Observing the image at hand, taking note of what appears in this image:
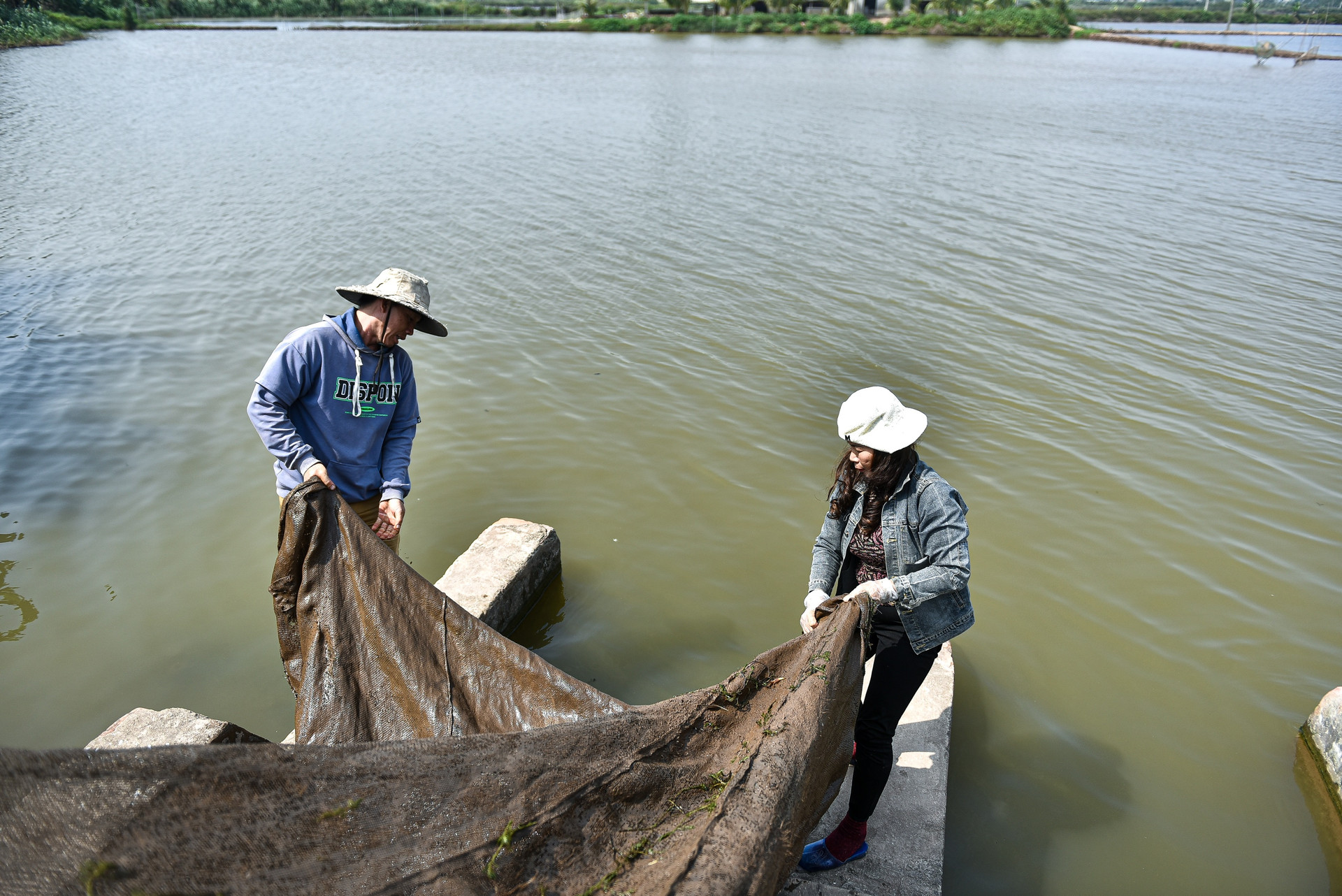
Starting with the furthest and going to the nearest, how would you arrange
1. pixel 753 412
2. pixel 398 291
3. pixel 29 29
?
pixel 29 29, pixel 753 412, pixel 398 291

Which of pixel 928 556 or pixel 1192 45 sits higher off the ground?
pixel 1192 45

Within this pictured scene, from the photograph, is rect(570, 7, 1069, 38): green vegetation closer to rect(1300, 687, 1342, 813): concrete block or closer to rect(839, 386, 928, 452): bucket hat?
rect(1300, 687, 1342, 813): concrete block

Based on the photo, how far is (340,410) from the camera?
3.87 metres

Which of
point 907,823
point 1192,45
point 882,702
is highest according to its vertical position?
point 1192,45

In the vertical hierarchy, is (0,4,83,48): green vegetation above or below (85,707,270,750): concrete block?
above

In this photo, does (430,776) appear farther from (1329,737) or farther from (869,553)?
(1329,737)

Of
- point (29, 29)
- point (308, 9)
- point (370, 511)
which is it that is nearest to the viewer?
point (370, 511)

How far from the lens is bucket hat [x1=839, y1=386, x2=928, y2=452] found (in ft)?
9.72

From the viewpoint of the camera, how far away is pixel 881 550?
326 centimetres

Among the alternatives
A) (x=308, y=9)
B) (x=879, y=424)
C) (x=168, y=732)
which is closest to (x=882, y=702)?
(x=879, y=424)

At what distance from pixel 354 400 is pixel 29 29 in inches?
2117

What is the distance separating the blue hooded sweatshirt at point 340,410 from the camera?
3.65m

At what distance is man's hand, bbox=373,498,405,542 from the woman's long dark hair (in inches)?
86.0

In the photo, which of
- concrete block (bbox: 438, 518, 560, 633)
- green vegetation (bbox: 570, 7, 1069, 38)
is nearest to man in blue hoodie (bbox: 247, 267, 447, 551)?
concrete block (bbox: 438, 518, 560, 633)
